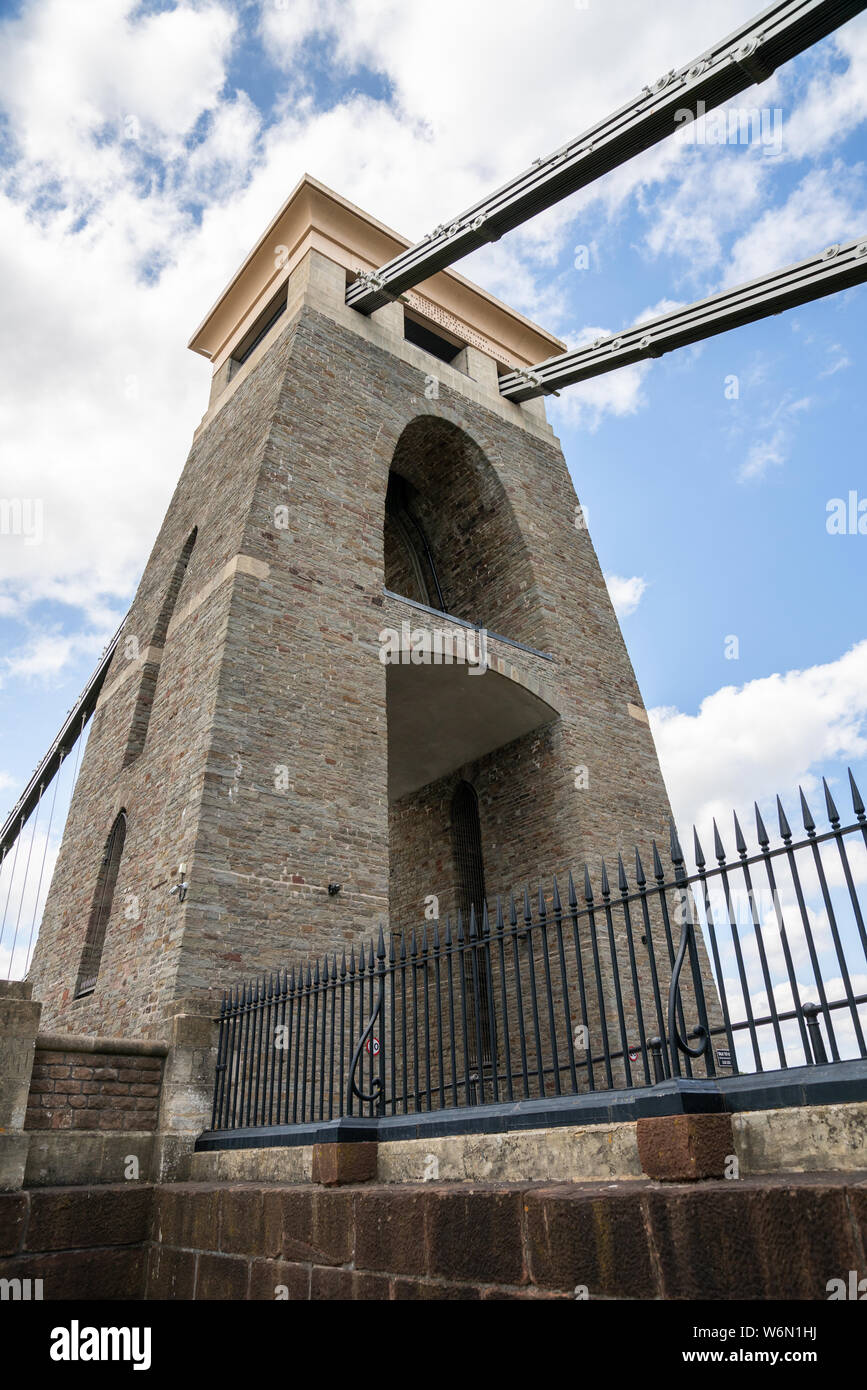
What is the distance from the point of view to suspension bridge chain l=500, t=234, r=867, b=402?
465 inches

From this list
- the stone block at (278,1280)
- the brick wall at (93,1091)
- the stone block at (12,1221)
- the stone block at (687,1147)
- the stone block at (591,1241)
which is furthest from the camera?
the brick wall at (93,1091)

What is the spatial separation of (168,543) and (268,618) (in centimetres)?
519

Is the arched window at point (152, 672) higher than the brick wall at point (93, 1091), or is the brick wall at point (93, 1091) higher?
→ the arched window at point (152, 672)

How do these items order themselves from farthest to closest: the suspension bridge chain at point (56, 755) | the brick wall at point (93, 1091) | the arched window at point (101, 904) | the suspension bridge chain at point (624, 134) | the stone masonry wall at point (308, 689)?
the suspension bridge chain at point (56, 755) → the arched window at point (101, 904) → the suspension bridge chain at point (624, 134) → the stone masonry wall at point (308, 689) → the brick wall at point (93, 1091)

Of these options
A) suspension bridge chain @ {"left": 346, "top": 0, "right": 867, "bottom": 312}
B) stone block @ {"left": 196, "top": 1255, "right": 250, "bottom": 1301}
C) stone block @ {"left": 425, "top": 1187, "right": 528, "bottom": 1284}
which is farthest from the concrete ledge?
suspension bridge chain @ {"left": 346, "top": 0, "right": 867, "bottom": 312}

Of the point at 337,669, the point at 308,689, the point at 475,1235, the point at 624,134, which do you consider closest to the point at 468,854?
the point at 337,669

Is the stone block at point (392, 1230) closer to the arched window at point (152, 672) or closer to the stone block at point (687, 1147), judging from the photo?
the stone block at point (687, 1147)

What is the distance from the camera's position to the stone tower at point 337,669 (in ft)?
31.0

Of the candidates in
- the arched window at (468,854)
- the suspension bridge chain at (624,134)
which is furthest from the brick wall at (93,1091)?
the suspension bridge chain at (624,134)

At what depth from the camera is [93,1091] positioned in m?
7.18

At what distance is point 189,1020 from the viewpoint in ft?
25.5

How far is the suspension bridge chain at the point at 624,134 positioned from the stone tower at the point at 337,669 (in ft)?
4.59
